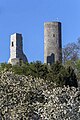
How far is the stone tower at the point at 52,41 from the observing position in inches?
3110

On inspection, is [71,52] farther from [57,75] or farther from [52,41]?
[57,75]

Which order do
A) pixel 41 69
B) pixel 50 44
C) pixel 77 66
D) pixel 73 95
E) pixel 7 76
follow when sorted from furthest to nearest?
pixel 50 44, pixel 77 66, pixel 41 69, pixel 7 76, pixel 73 95

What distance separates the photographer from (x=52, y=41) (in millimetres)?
81438

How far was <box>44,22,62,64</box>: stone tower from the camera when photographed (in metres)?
79.0

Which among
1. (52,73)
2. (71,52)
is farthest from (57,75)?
(71,52)

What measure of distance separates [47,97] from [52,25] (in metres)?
59.5

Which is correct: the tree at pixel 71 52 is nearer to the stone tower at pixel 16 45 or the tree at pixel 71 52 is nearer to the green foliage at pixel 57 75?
the stone tower at pixel 16 45

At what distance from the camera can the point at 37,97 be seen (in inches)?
960

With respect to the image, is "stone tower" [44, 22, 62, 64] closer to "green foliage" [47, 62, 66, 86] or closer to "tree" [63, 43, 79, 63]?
"tree" [63, 43, 79, 63]

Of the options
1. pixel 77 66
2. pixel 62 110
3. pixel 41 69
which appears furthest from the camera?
pixel 77 66

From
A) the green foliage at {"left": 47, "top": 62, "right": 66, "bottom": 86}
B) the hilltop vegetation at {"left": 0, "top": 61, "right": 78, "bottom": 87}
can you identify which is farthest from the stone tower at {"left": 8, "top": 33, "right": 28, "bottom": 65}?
the green foliage at {"left": 47, "top": 62, "right": 66, "bottom": 86}

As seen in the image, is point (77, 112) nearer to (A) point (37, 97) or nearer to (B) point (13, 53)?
(A) point (37, 97)

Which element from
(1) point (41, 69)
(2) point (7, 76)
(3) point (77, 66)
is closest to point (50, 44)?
(3) point (77, 66)

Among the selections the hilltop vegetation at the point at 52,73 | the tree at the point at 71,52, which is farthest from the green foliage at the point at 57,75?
the tree at the point at 71,52
